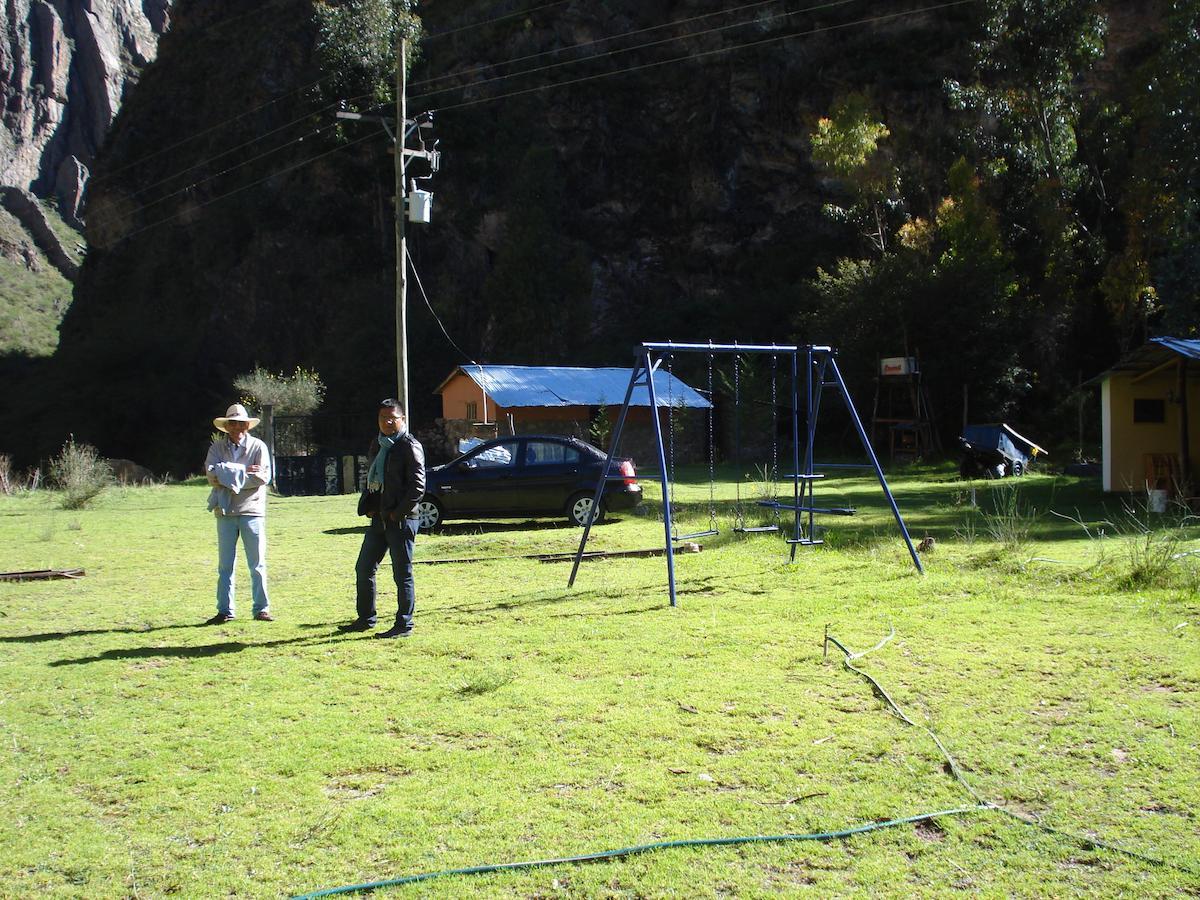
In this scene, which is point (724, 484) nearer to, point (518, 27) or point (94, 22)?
point (518, 27)

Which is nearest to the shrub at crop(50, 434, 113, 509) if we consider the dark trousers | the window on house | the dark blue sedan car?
the dark blue sedan car

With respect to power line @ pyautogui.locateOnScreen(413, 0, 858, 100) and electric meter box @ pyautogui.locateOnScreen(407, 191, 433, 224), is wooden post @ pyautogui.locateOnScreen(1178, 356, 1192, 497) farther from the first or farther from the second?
power line @ pyautogui.locateOnScreen(413, 0, 858, 100)

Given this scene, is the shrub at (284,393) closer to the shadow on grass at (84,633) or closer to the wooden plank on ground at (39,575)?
the wooden plank on ground at (39,575)

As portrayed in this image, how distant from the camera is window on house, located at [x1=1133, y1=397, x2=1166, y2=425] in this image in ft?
70.6

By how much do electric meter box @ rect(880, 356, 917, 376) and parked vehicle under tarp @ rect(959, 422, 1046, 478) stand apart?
489 cm

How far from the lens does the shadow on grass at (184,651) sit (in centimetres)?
771

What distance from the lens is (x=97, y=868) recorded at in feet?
13.6

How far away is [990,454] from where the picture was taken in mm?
26328

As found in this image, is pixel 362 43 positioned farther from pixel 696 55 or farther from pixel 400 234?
pixel 400 234

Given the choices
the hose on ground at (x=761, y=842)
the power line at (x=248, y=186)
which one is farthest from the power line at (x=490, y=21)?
the hose on ground at (x=761, y=842)

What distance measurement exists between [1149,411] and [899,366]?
37.5 feet

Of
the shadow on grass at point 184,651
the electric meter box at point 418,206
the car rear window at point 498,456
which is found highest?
the electric meter box at point 418,206

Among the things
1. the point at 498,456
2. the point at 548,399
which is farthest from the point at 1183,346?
the point at 548,399

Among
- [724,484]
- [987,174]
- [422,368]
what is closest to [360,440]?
[422,368]
